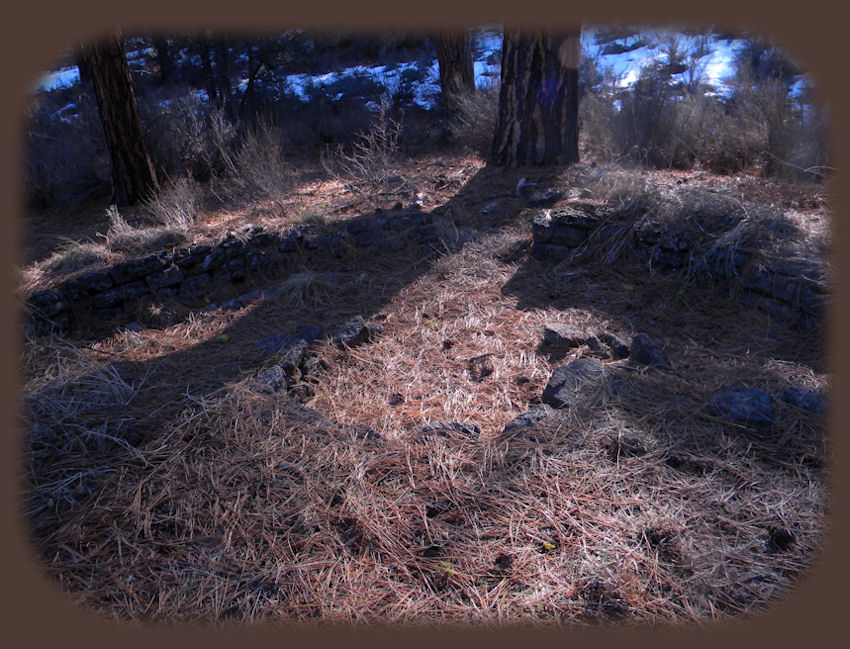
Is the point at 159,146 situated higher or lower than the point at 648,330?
higher

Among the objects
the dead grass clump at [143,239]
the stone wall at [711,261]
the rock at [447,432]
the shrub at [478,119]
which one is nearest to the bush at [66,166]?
the dead grass clump at [143,239]

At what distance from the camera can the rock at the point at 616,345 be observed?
3.21 meters

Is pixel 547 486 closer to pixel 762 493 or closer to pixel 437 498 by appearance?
pixel 437 498

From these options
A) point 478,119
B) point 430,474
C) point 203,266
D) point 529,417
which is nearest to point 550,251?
point 529,417

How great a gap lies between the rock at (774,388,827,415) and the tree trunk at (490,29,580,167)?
501 cm

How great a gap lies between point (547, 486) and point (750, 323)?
2.37 meters

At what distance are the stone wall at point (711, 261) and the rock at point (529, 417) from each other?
210 cm

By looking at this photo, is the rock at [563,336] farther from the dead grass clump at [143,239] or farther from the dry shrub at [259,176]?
the dry shrub at [259,176]

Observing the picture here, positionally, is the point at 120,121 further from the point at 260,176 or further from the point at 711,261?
the point at 711,261

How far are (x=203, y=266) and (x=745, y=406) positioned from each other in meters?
Answer: 4.34

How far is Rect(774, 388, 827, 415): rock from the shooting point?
2.44m

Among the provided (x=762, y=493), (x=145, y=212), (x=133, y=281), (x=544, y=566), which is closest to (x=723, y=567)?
(x=762, y=493)

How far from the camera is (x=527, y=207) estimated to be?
592 cm

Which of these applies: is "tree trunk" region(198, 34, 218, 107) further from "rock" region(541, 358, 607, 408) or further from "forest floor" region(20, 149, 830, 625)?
"rock" region(541, 358, 607, 408)
